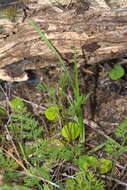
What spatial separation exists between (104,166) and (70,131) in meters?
0.39

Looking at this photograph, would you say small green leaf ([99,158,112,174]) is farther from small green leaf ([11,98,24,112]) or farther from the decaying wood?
the decaying wood

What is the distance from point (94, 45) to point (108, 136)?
0.75 meters

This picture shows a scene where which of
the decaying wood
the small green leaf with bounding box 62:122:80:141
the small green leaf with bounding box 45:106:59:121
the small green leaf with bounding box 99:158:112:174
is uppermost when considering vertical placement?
the decaying wood

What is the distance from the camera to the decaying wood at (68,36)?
1.98 metres

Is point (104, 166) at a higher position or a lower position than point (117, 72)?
lower

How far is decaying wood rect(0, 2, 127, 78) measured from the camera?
1.98 metres

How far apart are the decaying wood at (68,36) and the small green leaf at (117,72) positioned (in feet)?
0.76

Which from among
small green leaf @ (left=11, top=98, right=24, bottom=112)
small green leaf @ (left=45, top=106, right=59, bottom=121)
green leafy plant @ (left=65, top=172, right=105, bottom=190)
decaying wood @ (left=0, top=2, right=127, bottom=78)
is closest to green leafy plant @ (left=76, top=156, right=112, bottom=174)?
green leafy plant @ (left=65, top=172, right=105, bottom=190)

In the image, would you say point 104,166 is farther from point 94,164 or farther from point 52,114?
point 52,114

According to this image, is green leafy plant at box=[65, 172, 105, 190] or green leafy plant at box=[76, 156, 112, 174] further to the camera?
green leafy plant at box=[76, 156, 112, 174]

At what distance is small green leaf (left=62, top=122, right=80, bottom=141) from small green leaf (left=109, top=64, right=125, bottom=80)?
654mm

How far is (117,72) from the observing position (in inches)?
98.7

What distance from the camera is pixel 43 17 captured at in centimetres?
201

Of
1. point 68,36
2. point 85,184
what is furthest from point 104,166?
point 68,36
